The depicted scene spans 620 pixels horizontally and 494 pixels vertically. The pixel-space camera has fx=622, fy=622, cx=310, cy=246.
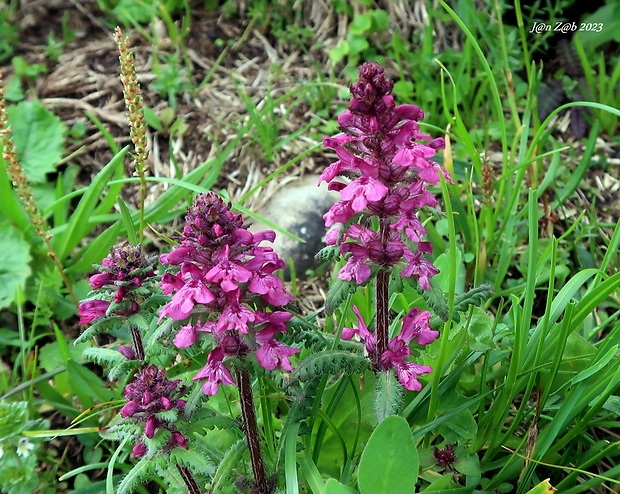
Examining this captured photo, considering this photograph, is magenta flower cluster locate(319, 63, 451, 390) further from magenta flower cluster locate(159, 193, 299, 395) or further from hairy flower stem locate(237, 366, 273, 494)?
hairy flower stem locate(237, 366, 273, 494)

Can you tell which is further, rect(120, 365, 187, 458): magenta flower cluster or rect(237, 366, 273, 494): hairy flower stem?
rect(237, 366, 273, 494): hairy flower stem

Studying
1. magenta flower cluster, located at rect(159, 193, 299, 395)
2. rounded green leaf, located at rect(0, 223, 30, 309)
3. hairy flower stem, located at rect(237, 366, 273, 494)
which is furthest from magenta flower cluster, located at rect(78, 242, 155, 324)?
rounded green leaf, located at rect(0, 223, 30, 309)

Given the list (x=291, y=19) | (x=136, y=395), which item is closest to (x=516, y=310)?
(x=136, y=395)

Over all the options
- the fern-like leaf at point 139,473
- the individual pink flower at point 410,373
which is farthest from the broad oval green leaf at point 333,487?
the fern-like leaf at point 139,473

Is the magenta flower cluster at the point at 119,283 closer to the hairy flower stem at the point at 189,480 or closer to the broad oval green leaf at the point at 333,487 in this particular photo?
the hairy flower stem at the point at 189,480

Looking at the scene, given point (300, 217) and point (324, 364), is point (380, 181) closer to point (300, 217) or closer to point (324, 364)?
point (324, 364)

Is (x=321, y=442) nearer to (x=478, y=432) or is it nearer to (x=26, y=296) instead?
(x=478, y=432)

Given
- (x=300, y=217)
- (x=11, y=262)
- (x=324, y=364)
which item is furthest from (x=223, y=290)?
(x=11, y=262)
